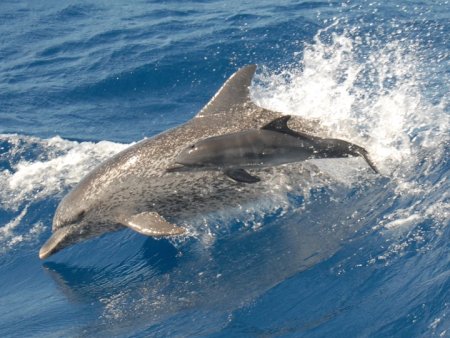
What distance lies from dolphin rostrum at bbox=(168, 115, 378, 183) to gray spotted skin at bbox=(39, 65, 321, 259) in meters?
1.03

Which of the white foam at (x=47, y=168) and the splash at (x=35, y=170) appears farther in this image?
the white foam at (x=47, y=168)

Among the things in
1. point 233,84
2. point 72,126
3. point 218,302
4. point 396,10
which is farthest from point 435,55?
point 218,302

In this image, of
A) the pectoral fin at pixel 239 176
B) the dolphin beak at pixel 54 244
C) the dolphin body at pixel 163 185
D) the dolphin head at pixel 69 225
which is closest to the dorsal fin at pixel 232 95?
the dolphin body at pixel 163 185

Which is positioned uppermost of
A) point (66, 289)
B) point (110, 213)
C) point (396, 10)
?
point (396, 10)

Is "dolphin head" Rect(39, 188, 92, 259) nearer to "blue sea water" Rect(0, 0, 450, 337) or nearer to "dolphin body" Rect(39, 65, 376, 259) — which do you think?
"dolphin body" Rect(39, 65, 376, 259)

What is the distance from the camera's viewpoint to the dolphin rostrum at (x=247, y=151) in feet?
32.4

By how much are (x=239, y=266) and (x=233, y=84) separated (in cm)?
315

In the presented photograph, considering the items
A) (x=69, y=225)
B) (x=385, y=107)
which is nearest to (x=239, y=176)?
(x=69, y=225)

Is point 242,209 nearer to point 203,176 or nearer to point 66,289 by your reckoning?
point 203,176

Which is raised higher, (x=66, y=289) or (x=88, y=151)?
(x=88, y=151)

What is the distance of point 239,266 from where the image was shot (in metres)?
10.5

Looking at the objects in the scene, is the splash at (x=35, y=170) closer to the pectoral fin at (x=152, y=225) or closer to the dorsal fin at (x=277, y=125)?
the pectoral fin at (x=152, y=225)

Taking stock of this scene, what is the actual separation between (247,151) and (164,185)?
194cm

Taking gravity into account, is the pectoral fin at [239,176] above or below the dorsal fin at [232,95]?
below
